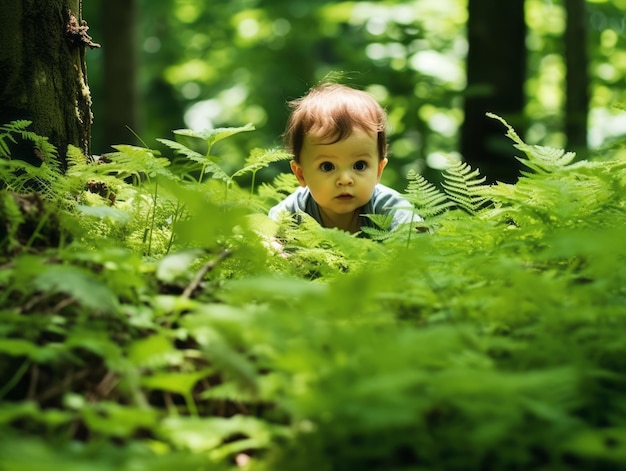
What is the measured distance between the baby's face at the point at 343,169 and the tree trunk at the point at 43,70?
52.2 inches

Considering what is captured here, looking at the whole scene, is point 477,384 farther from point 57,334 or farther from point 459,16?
point 459,16

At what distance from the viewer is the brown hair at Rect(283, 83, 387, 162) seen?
150 inches

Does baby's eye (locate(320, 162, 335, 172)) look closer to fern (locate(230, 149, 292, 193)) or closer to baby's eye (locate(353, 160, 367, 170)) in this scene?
baby's eye (locate(353, 160, 367, 170))

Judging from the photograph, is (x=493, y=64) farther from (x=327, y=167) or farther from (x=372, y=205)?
(x=327, y=167)

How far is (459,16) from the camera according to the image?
50.2 feet

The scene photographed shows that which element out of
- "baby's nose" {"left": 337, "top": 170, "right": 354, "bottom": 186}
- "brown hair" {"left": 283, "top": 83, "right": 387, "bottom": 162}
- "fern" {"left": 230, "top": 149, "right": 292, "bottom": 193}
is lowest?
"baby's nose" {"left": 337, "top": 170, "right": 354, "bottom": 186}

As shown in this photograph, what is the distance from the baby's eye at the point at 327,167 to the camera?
3881mm

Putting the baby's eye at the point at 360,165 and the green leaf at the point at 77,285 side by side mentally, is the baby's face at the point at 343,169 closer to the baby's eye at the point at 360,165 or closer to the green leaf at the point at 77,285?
the baby's eye at the point at 360,165

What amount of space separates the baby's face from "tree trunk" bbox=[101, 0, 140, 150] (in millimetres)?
5559

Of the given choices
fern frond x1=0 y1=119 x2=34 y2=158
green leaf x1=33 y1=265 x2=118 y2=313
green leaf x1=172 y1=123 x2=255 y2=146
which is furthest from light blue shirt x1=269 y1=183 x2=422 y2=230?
green leaf x1=33 y1=265 x2=118 y2=313

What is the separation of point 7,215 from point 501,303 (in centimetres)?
148

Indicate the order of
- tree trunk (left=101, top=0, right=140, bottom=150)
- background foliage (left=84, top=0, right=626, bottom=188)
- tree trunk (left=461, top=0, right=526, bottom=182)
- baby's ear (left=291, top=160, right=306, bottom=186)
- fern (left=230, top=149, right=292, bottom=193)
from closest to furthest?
1. fern (left=230, top=149, right=292, bottom=193)
2. baby's ear (left=291, top=160, right=306, bottom=186)
3. tree trunk (left=461, top=0, right=526, bottom=182)
4. tree trunk (left=101, top=0, right=140, bottom=150)
5. background foliage (left=84, top=0, right=626, bottom=188)

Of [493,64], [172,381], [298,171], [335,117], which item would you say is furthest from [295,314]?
[493,64]

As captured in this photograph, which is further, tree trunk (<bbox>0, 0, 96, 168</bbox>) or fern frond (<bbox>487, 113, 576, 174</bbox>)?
tree trunk (<bbox>0, 0, 96, 168</bbox>)
